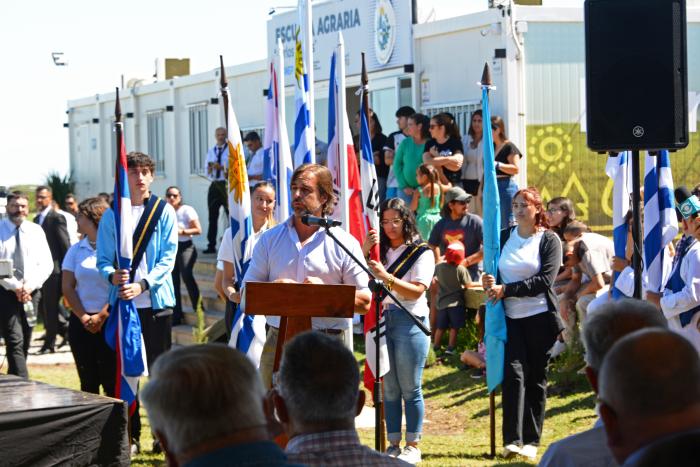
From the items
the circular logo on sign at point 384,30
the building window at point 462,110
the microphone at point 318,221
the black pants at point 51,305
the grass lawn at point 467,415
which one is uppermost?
the circular logo on sign at point 384,30

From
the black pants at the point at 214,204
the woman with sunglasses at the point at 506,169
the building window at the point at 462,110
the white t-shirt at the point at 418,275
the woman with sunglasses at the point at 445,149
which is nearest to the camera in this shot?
the white t-shirt at the point at 418,275

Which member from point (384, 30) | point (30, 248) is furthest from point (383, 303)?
point (384, 30)

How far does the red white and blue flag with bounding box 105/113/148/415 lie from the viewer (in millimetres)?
8359

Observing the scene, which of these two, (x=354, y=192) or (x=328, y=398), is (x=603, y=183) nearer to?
(x=354, y=192)

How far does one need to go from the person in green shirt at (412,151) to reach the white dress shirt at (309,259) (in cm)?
682

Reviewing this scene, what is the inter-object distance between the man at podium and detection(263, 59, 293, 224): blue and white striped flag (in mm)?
3091

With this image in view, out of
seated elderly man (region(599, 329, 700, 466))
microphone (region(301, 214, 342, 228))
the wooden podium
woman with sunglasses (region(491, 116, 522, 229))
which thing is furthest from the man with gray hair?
woman with sunglasses (region(491, 116, 522, 229))

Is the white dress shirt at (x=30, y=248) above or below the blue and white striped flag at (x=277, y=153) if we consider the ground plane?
below

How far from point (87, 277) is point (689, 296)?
4649mm

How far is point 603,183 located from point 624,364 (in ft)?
38.0

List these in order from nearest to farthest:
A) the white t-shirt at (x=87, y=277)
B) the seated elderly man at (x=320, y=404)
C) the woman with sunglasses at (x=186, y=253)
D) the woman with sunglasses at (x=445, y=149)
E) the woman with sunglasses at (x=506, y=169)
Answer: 1. the seated elderly man at (x=320, y=404)
2. the white t-shirt at (x=87, y=277)
3. the woman with sunglasses at (x=506, y=169)
4. the woman with sunglasses at (x=445, y=149)
5. the woman with sunglasses at (x=186, y=253)

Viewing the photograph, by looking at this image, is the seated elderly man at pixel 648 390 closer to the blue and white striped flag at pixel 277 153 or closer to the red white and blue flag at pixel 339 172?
the red white and blue flag at pixel 339 172

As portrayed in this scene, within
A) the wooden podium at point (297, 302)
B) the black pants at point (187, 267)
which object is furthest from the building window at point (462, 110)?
the wooden podium at point (297, 302)

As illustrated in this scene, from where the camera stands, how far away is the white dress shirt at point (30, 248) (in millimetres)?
12320
